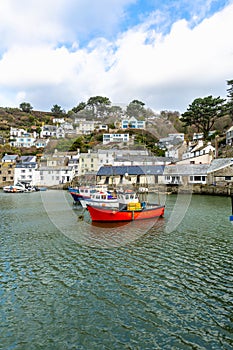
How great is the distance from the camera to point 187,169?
47.2m

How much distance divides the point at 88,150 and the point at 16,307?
59.8 metres

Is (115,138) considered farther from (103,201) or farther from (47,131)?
(103,201)

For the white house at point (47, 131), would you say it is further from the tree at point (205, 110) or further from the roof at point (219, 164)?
the roof at point (219, 164)

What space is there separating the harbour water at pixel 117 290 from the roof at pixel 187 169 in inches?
1126

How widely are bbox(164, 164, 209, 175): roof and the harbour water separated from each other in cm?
2860

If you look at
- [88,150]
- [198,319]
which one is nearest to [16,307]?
[198,319]

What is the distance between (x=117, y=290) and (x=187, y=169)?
40560mm

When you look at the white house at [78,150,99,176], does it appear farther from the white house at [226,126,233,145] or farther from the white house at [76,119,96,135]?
the white house at [226,126,233,145]

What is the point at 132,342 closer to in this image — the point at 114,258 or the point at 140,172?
the point at 114,258

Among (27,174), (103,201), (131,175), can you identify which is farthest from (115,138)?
(103,201)

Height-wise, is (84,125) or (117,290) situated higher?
(84,125)

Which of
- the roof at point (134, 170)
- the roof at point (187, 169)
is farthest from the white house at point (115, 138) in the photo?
the roof at point (187, 169)

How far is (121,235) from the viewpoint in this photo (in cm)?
1652

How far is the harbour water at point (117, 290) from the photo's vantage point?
6.49 m
